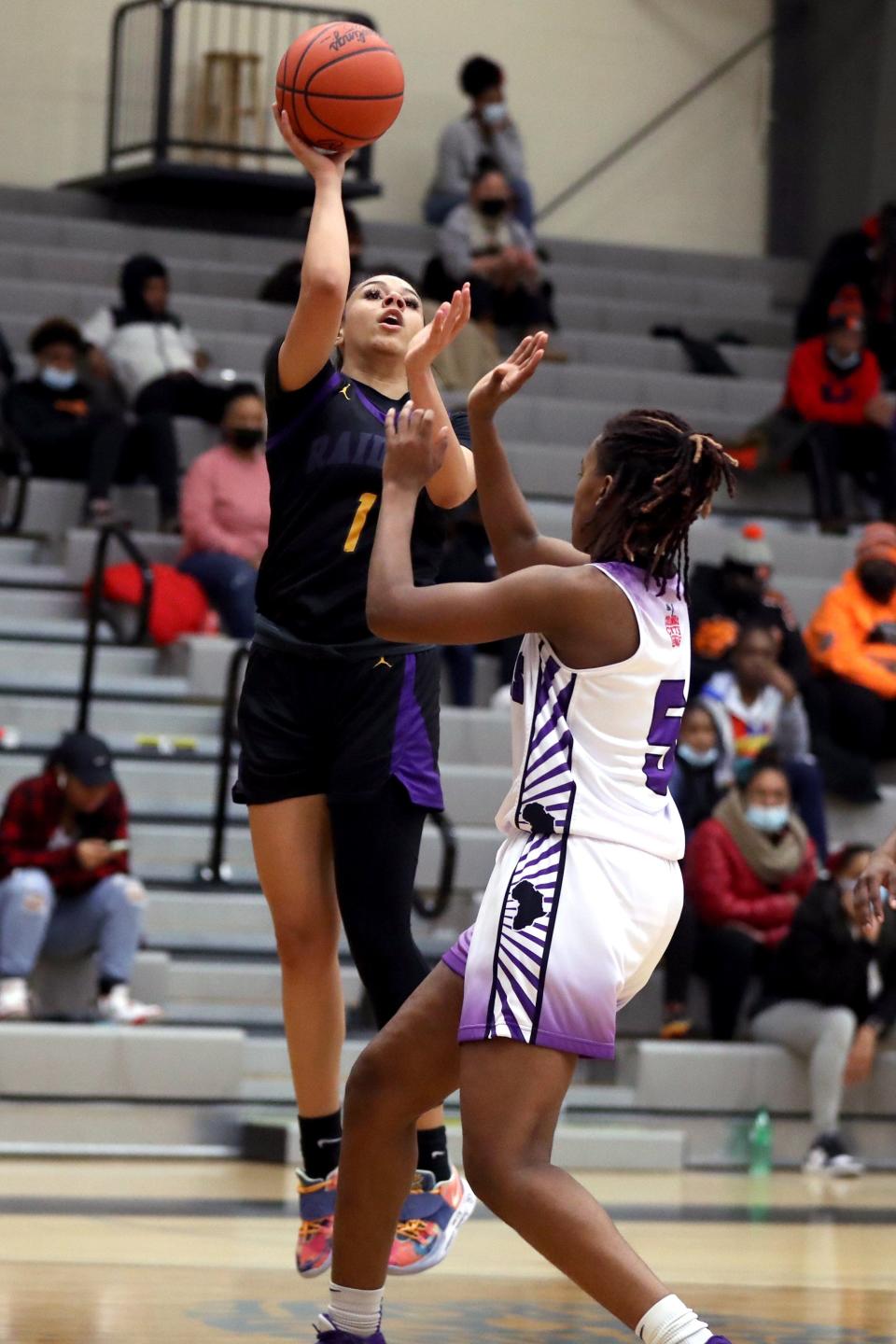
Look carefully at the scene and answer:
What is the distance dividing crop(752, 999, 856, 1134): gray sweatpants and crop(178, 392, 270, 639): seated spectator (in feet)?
9.22

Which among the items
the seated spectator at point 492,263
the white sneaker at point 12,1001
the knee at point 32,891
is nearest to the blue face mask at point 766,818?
the knee at point 32,891

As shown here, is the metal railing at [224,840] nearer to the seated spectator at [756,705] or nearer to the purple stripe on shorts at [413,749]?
the seated spectator at [756,705]

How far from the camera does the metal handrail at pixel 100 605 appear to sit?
861 cm

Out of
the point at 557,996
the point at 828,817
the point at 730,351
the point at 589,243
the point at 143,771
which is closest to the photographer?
the point at 557,996

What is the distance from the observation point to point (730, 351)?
523 inches

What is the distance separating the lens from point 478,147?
13562 mm

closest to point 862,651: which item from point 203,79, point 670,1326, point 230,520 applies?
point 230,520

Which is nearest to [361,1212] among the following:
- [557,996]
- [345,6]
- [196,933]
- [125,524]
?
[557,996]

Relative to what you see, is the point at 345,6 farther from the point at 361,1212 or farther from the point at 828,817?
the point at 361,1212

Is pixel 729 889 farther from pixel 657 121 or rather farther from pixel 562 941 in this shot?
pixel 657 121

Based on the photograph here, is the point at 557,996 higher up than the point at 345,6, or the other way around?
the point at 345,6

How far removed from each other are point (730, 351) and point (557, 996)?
1025 centimetres

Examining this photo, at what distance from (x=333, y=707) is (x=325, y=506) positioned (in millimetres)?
367

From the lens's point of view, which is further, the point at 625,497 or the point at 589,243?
the point at 589,243
